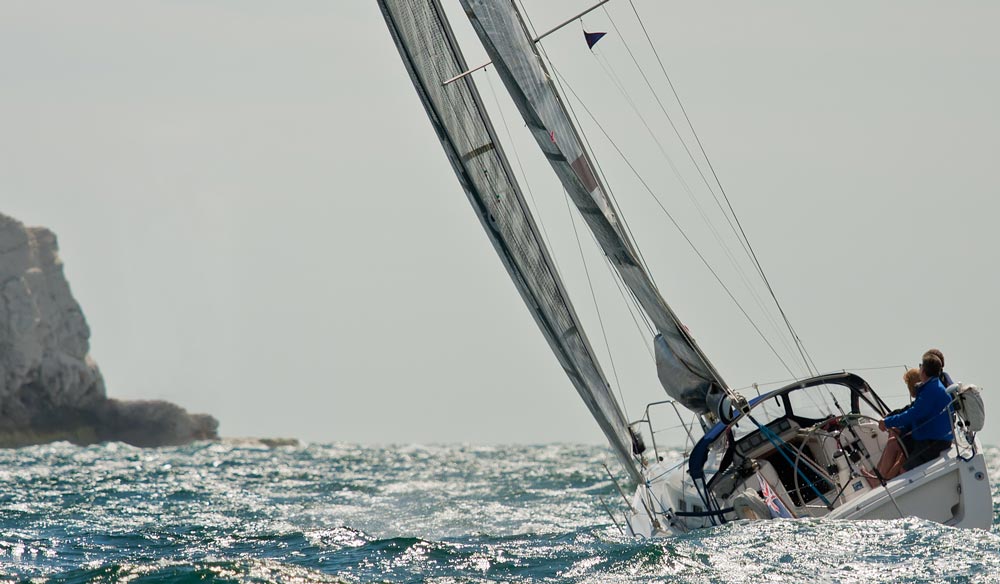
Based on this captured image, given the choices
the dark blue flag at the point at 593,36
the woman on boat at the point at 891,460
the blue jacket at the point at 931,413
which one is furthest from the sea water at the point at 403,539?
the dark blue flag at the point at 593,36

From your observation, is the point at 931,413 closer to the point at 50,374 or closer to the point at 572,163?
the point at 572,163

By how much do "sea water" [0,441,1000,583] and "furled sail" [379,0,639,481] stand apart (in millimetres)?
2131

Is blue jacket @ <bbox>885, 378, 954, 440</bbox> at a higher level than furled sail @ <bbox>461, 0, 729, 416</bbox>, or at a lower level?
lower

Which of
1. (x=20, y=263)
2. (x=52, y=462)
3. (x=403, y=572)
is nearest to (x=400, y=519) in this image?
(x=403, y=572)

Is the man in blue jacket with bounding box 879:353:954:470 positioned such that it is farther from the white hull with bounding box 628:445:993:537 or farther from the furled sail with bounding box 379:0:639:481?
the furled sail with bounding box 379:0:639:481

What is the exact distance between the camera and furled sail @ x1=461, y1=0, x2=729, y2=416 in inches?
416

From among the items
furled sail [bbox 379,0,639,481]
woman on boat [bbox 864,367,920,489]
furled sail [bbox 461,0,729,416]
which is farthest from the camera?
furled sail [bbox 379,0,639,481]

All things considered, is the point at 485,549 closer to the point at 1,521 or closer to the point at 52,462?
the point at 1,521

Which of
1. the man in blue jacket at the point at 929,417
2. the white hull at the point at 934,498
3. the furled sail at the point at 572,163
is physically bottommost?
the white hull at the point at 934,498

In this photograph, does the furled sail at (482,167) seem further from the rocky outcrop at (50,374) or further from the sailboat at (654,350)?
the rocky outcrop at (50,374)

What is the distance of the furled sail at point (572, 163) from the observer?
416 inches

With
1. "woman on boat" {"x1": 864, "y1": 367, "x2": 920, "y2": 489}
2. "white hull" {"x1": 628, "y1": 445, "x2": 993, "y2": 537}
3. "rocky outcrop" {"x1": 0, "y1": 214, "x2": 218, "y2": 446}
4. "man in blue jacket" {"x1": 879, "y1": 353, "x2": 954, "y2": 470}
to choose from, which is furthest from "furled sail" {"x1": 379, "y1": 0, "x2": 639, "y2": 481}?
A: "rocky outcrop" {"x1": 0, "y1": 214, "x2": 218, "y2": 446}

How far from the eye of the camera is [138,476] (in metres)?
20.6

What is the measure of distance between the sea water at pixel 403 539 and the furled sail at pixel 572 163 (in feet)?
5.93
